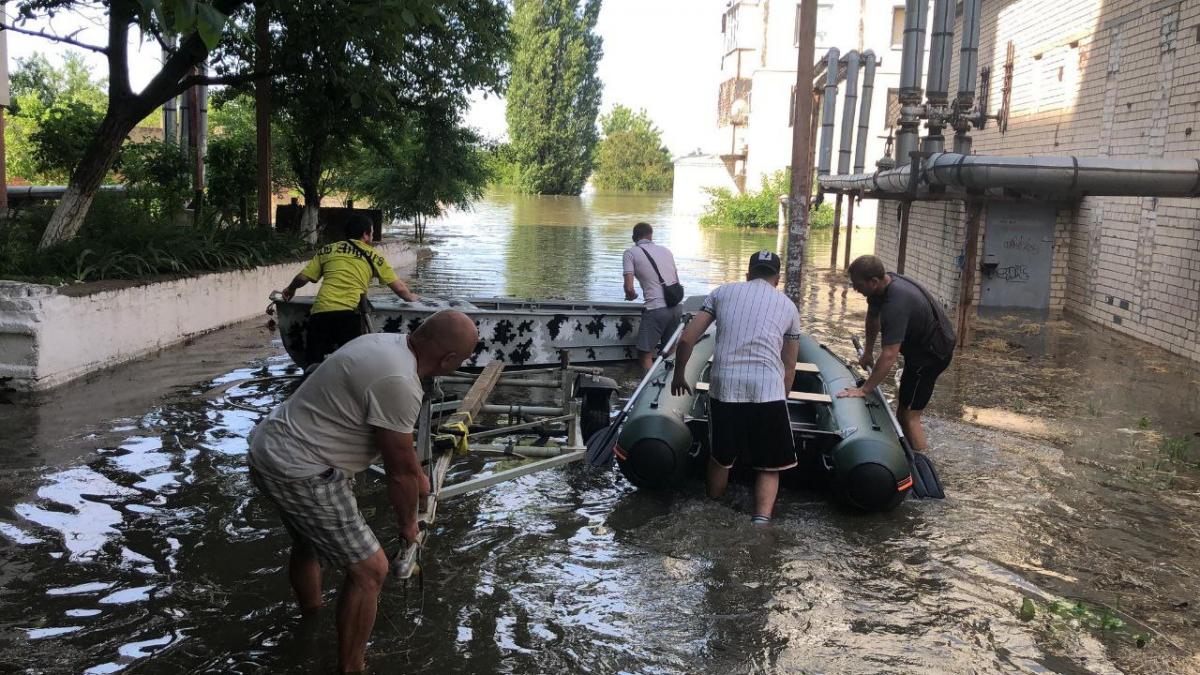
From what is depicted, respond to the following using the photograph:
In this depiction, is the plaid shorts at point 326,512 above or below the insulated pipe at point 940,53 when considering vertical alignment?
below

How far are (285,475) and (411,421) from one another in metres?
0.53

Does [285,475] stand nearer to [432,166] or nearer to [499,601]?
[499,601]

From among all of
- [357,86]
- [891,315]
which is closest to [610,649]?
[891,315]

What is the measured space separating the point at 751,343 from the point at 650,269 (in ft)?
14.8

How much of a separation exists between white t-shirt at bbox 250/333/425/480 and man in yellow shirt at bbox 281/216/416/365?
13.1ft

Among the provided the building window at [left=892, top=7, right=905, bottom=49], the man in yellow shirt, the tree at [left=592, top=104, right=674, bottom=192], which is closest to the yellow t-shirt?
the man in yellow shirt

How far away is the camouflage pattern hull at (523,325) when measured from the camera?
924cm

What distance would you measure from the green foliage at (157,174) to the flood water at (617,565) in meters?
6.36

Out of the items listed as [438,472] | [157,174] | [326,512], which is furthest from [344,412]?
[157,174]

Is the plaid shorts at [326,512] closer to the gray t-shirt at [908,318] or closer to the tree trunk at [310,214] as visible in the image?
the gray t-shirt at [908,318]

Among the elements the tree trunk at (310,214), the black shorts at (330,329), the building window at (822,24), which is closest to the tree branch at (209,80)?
the black shorts at (330,329)

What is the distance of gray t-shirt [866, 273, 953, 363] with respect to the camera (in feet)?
22.3

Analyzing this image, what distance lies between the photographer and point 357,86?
11.5 metres

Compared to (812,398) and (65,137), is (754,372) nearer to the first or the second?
(812,398)
